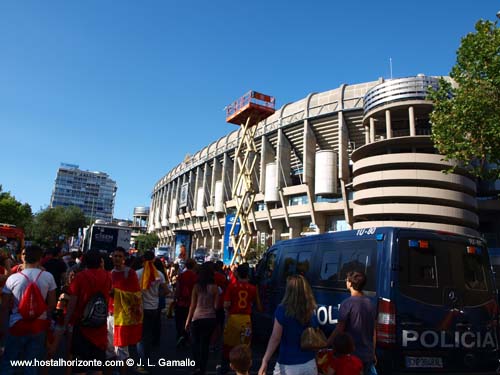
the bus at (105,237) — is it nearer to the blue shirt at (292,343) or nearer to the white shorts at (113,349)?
the white shorts at (113,349)

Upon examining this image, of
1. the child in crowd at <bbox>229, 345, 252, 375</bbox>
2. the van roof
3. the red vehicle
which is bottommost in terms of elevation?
the child in crowd at <bbox>229, 345, 252, 375</bbox>

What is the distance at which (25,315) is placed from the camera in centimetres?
378

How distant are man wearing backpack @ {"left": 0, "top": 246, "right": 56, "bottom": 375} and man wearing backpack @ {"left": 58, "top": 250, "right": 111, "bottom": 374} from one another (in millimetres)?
353

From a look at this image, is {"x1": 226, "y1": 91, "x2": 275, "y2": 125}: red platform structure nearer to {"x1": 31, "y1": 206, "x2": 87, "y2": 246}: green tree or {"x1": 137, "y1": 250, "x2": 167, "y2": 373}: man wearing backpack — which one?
{"x1": 137, "y1": 250, "x2": 167, "y2": 373}: man wearing backpack

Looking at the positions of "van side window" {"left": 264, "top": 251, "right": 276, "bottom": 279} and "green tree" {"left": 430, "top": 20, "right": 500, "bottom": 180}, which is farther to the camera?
"green tree" {"left": 430, "top": 20, "right": 500, "bottom": 180}

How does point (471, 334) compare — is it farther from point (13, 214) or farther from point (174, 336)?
point (13, 214)

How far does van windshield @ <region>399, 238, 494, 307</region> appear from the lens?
15.1 ft

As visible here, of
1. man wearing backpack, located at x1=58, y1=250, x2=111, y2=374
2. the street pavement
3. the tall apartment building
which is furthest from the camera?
the tall apartment building

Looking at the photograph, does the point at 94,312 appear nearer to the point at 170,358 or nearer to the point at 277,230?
the point at 170,358

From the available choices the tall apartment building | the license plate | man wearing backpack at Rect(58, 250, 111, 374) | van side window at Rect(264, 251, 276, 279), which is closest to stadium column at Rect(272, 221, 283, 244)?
van side window at Rect(264, 251, 276, 279)

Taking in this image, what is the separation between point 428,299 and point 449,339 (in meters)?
0.52

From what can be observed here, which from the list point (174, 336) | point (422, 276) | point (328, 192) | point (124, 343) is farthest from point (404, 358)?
point (328, 192)

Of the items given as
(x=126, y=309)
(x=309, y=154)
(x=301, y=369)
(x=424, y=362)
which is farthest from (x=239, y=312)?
(x=309, y=154)

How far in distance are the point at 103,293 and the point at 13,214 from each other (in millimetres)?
61075
